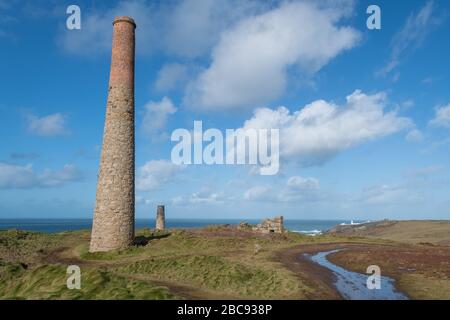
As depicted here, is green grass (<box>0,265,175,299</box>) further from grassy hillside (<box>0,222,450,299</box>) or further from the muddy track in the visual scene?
the muddy track

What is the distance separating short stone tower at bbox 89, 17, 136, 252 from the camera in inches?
1044

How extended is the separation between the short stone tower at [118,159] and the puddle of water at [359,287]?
14.6 metres

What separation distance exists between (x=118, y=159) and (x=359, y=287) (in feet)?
59.2

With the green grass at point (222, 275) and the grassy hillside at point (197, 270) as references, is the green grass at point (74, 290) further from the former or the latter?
the green grass at point (222, 275)

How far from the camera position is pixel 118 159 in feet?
87.7

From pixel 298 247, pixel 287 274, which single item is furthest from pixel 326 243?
pixel 287 274

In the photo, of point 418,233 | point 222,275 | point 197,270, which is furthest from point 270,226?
point 418,233

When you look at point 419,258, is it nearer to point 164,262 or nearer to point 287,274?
point 287,274

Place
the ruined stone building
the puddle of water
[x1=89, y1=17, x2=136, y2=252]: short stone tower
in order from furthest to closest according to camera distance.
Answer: the ruined stone building → [x1=89, y1=17, x2=136, y2=252]: short stone tower → the puddle of water

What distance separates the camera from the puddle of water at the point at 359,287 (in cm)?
1464

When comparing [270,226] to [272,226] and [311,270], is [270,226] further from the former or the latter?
[311,270]

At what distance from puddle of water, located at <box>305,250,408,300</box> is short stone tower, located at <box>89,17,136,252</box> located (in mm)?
14552

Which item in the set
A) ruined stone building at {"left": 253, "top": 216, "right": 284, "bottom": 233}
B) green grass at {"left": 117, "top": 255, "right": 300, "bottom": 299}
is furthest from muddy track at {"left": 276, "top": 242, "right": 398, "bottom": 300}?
ruined stone building at {"left": 253, "top": 216, "right": 284, "bottom": 233}

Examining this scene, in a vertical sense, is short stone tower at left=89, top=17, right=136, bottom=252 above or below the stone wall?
above
